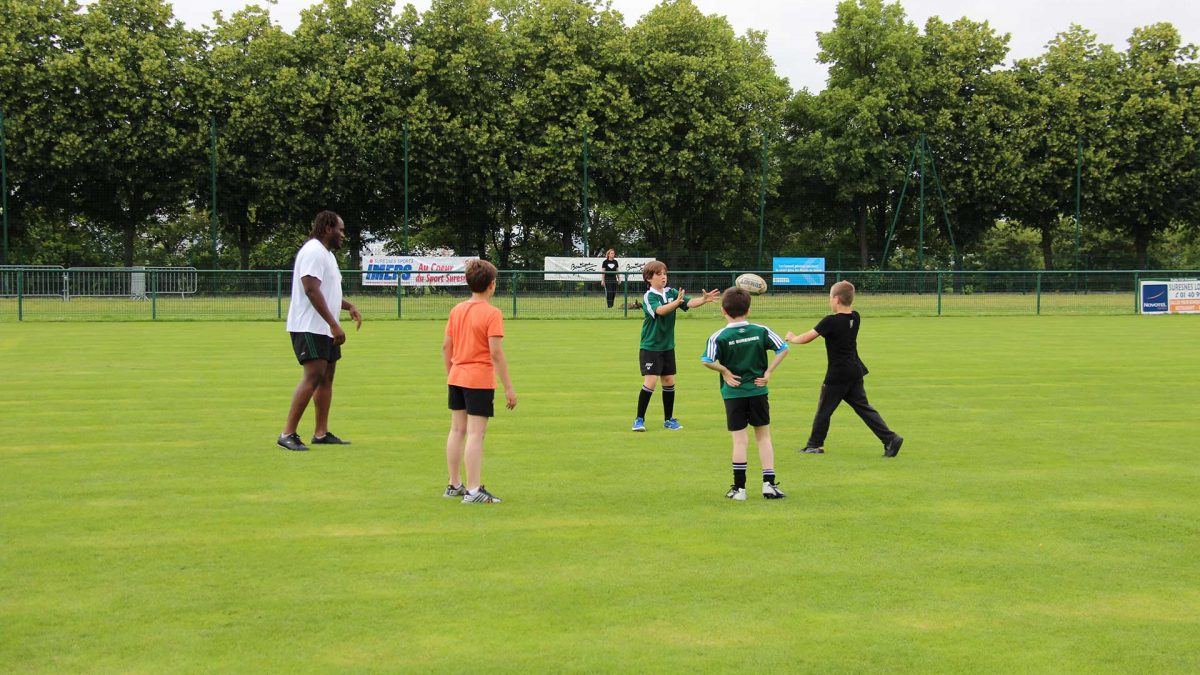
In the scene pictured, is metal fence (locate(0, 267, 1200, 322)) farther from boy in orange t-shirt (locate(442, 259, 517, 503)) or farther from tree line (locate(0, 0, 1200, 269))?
boy in orange t-shirt (locate(442, 259, 517, 503))

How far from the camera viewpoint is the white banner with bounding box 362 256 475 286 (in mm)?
31984

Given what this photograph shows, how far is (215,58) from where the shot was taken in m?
47.0

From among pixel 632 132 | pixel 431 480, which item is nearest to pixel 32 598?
pixel 431 480

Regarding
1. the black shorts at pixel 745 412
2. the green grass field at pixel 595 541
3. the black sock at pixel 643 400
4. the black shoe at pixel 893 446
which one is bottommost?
the green grass field at pixel 595 541

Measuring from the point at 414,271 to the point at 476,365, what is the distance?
89.5ft

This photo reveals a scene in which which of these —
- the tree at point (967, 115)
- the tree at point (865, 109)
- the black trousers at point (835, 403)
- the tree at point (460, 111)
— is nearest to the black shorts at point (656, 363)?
the black trousers at point (835, 403)

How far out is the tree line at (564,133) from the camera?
4616 centimetres

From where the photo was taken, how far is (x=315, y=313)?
9.02 metres

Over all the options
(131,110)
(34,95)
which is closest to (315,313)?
(131,110)

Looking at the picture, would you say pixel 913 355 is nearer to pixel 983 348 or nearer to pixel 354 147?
pixel 983 348

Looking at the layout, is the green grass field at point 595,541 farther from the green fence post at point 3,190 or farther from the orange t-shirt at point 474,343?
the green fence post at point 3,190

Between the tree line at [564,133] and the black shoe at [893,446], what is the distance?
120ft

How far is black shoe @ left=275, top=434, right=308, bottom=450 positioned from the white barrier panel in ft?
101

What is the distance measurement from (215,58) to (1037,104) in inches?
1546
